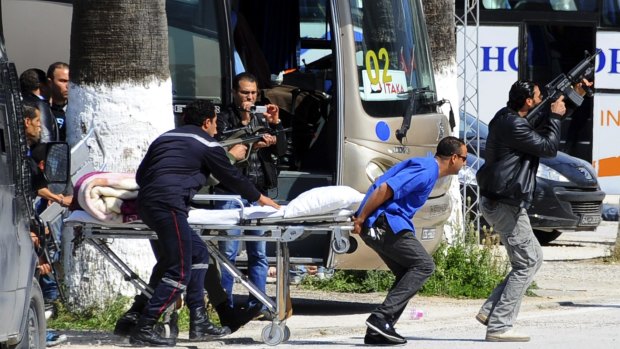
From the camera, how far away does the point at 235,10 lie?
40.8ft

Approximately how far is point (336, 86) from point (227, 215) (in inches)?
104

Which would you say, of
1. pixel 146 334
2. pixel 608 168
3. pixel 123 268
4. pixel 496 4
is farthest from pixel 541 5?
pixel 146 334

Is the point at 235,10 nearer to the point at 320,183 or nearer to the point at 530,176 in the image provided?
the point at 320,183

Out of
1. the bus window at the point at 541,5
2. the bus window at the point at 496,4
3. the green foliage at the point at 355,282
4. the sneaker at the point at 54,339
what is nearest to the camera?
the sneaker at the point at 54,339

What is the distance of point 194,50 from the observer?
11609 mm

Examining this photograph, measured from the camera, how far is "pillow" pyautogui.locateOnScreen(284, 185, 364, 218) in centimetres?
891

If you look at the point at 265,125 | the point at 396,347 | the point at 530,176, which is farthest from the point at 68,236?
the point at 530,176

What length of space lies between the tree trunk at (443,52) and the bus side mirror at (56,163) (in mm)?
6785

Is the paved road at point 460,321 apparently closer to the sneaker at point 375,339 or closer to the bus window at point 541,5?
the sneaker at point 375,339

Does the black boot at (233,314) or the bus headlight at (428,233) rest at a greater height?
the bus headlight at (428,233)

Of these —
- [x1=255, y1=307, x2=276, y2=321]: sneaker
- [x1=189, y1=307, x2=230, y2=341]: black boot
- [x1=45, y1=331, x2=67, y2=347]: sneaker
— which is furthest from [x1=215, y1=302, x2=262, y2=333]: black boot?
[x1=45, y1=331, x2=67, y2=347]: sneaker

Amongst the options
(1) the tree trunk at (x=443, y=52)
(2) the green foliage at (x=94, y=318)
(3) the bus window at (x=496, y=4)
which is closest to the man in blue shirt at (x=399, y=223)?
(2) the green foliage at (x=94, y=318)

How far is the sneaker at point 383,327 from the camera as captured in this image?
952cm

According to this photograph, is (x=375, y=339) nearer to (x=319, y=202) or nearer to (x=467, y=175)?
(x=319, y=202)
